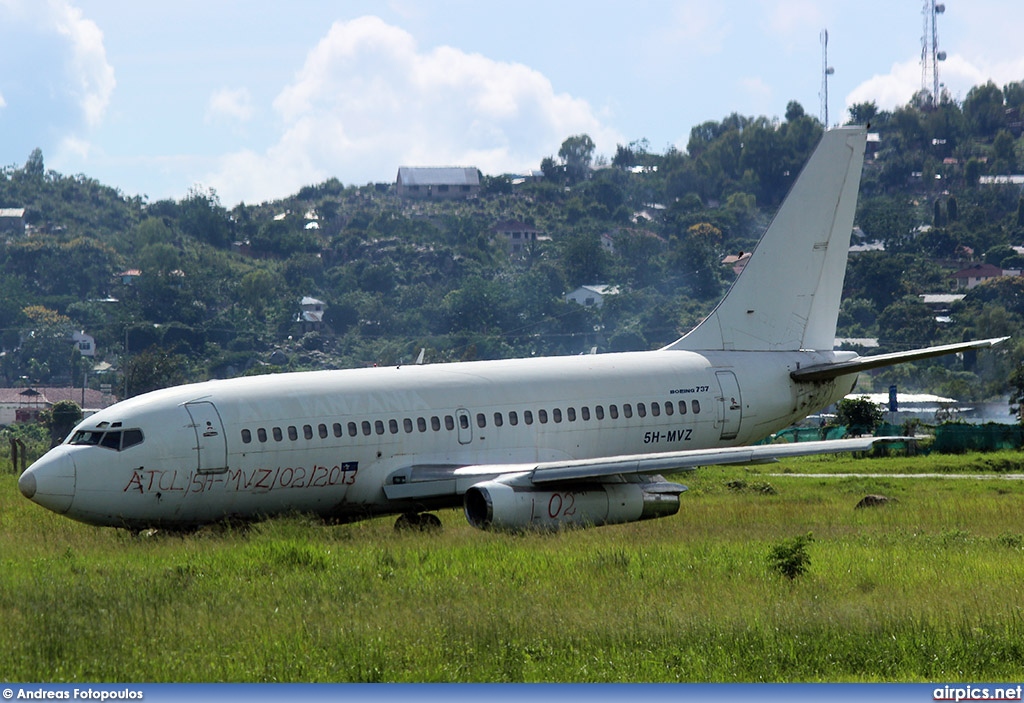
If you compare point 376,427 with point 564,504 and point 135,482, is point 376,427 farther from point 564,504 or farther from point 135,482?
point 135,482

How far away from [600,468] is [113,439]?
928cm

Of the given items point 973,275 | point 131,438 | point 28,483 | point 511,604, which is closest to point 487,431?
point 131,438

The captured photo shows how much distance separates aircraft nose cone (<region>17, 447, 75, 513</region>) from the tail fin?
15.7m

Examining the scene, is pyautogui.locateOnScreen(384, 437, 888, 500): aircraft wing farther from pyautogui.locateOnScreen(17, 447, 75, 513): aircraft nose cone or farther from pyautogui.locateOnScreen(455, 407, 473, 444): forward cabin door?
pyautogui.locateOnScreen(17, 447, 75, 513): aircraft nose cone

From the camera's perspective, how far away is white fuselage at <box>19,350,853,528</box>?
85.6 ft

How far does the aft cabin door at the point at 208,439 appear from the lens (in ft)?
86.4

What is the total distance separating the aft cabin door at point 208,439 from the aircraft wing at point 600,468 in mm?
3568

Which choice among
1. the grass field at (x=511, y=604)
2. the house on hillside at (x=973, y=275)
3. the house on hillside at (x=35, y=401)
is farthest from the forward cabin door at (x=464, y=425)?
the house on hillside at (x=973, y=275)

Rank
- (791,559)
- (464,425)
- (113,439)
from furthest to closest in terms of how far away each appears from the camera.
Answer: (464,425) → (113,439) → (791,559)

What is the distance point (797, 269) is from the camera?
3569 cm

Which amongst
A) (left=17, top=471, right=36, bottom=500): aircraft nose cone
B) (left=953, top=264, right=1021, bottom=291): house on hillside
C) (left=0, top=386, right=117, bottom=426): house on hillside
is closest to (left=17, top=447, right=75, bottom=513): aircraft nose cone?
(left=17, top=471, right=36, bottom=500): aircraft nose cone

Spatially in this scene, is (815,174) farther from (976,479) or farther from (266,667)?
(266,667)

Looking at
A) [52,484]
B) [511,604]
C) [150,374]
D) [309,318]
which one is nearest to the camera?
[511,604]

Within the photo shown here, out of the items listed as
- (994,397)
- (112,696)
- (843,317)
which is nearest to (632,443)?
(112,696)
